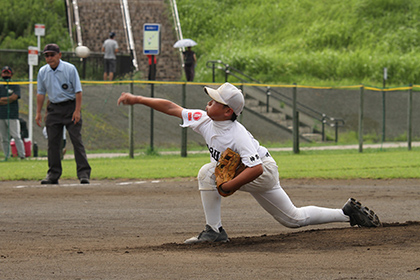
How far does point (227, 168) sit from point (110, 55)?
70.0 ft

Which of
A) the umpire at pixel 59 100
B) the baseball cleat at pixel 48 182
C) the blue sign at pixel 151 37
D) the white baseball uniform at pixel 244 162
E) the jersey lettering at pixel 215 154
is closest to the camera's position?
the white baseball uniform at pixel 244 162

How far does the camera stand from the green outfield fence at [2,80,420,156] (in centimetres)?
2126

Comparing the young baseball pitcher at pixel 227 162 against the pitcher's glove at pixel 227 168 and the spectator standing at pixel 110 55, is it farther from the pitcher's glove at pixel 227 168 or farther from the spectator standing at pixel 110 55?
the spectator standing at pixel 110 55

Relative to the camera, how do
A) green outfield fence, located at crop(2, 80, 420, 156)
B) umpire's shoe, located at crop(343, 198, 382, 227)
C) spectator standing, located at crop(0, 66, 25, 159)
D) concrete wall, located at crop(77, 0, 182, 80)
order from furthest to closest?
concrete wall, located at crop(77, 0, 182, 80), green outfield fence, located at crop(2, 80, 420, 156), spectator standing, located at crop(0, 66, 25, 159), umpire's shoe, located at crop(343, 198, 382, 227)

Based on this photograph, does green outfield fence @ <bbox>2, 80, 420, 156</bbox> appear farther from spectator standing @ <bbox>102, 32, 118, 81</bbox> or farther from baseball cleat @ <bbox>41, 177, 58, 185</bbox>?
baseball cleat @ <bbox>41, 177, 58, 185</bbox>

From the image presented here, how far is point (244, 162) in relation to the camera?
19.6ft

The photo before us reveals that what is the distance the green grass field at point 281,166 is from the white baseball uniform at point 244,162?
729cm

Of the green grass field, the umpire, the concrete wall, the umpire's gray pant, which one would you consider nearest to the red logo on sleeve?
the umpire

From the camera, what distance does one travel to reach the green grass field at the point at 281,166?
13992 millimetres

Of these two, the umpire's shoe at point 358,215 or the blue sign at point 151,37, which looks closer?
the umpire's shoe at point 358,215

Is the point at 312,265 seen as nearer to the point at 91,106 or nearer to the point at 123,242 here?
the point at 123,242

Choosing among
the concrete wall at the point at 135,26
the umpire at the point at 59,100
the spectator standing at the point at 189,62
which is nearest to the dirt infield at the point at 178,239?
the umpire at the point at 59,100

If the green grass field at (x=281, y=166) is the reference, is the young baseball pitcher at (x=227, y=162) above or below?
above

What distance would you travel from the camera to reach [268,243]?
647cm
